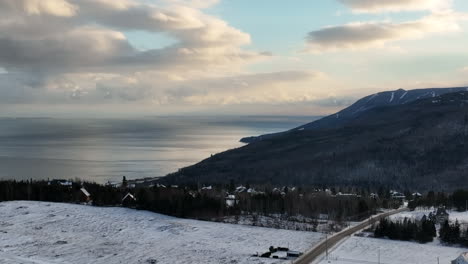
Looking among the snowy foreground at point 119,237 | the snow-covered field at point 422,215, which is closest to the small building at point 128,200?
the snowy foreground at point 119,237

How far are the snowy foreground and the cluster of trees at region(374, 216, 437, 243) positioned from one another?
12365 millimetres

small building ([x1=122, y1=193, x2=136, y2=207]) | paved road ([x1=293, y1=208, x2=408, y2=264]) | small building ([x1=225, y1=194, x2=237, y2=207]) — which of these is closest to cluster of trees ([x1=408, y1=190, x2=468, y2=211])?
paved road ([x1=293, y1=208, x2=408, y2=264])

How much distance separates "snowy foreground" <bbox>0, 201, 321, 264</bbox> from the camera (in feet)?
226

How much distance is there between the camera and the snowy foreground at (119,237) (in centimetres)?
6881

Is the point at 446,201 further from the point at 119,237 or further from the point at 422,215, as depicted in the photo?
the point at 119,237

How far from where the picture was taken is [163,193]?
124 meters

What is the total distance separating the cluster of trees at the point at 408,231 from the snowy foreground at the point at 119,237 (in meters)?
12.4

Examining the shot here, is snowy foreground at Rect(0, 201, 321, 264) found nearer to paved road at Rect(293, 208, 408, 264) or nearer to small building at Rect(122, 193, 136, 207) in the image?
paved road at Rect(293, 208, 408, 264)

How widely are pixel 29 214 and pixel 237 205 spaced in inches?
1750

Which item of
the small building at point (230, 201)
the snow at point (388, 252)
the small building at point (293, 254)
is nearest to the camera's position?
the small building at point (293, 254)

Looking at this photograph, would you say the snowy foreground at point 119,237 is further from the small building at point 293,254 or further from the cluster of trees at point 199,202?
the cluster of trees at point 199,202

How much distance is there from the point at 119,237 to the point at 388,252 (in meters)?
43.7

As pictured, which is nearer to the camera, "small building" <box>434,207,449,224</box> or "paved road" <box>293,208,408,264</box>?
"paved road" <box>293,208,408,264</box>

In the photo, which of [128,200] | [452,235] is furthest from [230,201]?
[452,235]
